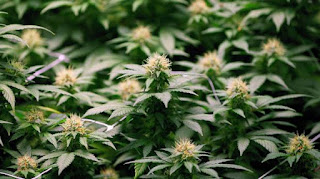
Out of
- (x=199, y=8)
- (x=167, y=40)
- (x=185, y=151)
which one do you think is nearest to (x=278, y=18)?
(x=199, y=8)

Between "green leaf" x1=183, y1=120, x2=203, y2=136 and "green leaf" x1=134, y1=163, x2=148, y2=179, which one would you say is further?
"green leaf" x1=183, y1=120, x2=203, y2=136

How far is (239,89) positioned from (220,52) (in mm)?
1029

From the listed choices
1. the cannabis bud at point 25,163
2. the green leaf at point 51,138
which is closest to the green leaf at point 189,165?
the green leaf at point 51,138

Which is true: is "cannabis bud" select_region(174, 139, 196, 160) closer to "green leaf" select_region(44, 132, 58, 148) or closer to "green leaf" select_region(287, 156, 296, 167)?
"green leaf" select_region(287, 156, 296, 167)

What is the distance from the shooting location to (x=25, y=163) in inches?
99.9

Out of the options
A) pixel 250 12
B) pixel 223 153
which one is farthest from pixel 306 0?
pixel 223 153

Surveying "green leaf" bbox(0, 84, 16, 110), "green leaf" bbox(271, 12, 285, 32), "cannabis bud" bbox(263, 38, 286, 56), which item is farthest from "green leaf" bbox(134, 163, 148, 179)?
"green leaf" bbox(271, 12, 285, 32)

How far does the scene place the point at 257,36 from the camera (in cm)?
394

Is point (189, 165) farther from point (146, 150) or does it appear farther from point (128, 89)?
point (128, 89)

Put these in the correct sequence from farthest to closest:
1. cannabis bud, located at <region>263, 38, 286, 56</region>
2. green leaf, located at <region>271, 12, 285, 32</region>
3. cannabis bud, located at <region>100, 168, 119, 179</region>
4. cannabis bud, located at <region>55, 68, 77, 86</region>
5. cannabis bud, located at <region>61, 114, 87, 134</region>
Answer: green leaf, located at <region>271, 12, 285, 32</region>
cannabis bud, located at <region>263, 38, 286, 56</region>
cannabis bud, located at <region>55, 68, 77, 86</region>
cannabis bud, located at <region>100, 168, 119, 179</region>
cannabis bud, located at <region>61, 114, 87, 134</region>

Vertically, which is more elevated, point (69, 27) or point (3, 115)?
point (69, 27)

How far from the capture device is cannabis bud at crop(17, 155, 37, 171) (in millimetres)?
2535

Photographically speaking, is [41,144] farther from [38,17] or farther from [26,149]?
[38,17]

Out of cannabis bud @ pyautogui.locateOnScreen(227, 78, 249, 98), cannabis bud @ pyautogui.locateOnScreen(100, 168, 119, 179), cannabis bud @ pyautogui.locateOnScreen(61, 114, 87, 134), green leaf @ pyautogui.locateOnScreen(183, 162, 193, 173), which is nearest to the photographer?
green leaf @ pyautogui.locateOnScreen(183, 162, 193, 173)
